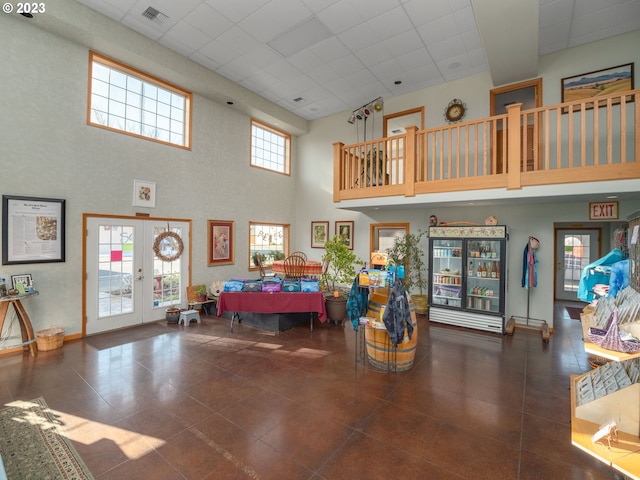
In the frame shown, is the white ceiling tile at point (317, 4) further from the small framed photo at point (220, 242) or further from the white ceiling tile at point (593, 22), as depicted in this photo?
the small framed photo at point (220, 242)

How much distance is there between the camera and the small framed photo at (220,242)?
6871 mm

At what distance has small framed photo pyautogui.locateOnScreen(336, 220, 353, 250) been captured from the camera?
7934 mm

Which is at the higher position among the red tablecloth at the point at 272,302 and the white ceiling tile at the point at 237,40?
the white ceiling tile at the point at 237,40

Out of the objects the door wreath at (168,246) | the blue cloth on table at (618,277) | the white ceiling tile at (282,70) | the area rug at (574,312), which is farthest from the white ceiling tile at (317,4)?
the area rug at (574,312)

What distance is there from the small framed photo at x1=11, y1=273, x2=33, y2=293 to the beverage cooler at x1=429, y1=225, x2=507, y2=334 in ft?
22.1

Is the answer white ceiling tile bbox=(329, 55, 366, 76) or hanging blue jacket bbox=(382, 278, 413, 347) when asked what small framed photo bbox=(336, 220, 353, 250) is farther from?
hanging blue jacket bbox=(382, 278, 413, 347)

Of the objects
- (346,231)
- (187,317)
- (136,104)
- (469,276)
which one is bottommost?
(187,317)

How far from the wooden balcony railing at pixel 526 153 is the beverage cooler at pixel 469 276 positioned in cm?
118

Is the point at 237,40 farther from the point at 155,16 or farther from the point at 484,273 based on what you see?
the point at 484,273

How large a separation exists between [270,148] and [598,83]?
23.6ft

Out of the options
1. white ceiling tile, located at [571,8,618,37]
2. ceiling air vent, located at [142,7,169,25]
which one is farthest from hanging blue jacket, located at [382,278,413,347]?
ceiling air vent, located at [142,7,169,25]

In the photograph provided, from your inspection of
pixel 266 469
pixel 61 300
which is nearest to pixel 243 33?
pixel 61 300

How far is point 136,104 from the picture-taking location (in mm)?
5625

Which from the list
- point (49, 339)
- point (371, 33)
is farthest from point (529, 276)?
point (49, 339)
